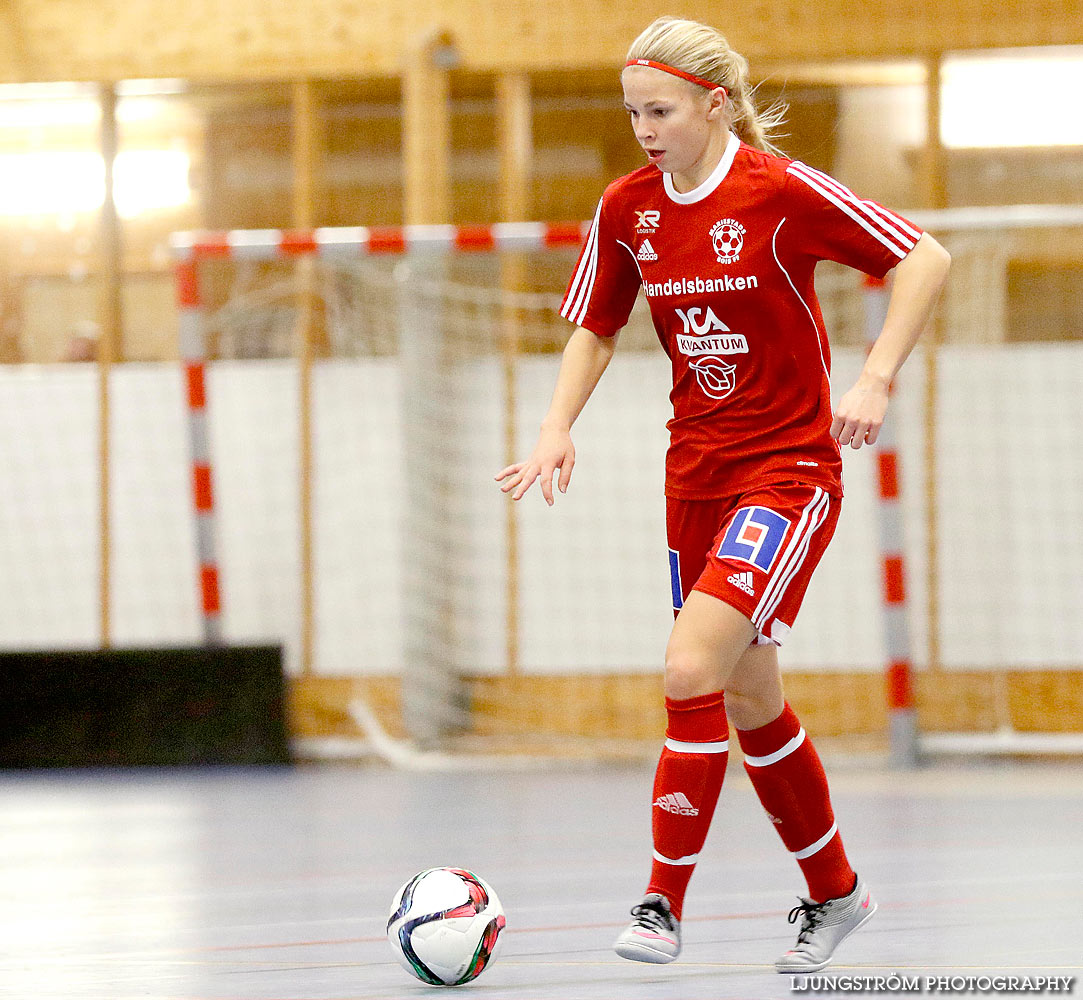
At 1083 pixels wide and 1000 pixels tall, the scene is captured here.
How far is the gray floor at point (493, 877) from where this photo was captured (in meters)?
2.88

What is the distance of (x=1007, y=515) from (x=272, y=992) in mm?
5257

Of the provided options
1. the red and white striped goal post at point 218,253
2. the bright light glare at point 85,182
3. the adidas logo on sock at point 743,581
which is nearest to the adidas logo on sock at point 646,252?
the adidas logo on sock at point 743,581

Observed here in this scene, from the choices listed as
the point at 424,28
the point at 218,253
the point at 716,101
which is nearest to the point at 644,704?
the point at 218,253

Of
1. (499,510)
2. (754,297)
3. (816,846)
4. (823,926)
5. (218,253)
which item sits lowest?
(823,926)

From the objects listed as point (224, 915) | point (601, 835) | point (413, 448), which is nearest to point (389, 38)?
point (413, 448)

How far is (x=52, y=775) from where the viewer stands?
7094 millimetres

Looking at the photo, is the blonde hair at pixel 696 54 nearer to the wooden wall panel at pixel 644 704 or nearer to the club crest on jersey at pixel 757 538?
the club crest on jersey at pixel 757 538

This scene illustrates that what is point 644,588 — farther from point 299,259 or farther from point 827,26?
point 827,26

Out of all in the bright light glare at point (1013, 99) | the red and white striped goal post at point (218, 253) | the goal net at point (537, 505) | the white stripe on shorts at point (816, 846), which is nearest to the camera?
the white stripe on shorts at point (816, 846)

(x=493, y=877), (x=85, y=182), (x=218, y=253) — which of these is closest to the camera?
(x=493, y=877)

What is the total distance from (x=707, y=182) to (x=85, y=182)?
5.83 meters

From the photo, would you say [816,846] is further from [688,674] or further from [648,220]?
[648,220]

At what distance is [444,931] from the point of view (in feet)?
8.95

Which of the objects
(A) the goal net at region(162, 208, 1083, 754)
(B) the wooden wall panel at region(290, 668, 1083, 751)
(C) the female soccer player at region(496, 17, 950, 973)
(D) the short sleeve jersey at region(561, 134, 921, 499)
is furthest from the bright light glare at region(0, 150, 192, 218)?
(D) the short sleeve jersey at region(561, 134, 921, 499)
